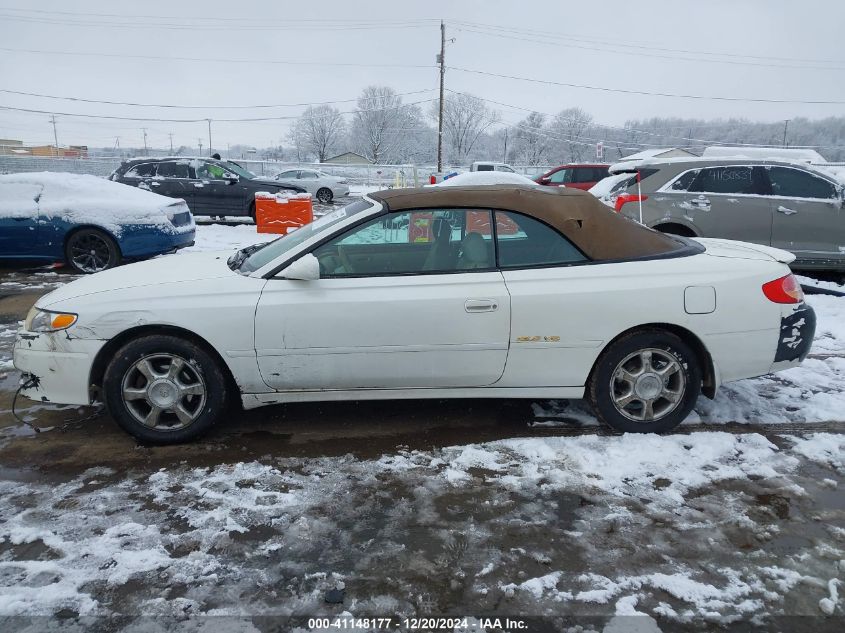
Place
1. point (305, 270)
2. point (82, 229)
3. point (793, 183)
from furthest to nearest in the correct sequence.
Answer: point (82, 229) < point (793, 183) < point (305, 270)

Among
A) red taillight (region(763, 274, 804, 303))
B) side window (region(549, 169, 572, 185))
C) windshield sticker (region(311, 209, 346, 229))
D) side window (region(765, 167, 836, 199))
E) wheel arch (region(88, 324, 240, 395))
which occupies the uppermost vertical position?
side window (region(549, 169, 572, 185))

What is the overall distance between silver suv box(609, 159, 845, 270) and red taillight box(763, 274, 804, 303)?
4.21m

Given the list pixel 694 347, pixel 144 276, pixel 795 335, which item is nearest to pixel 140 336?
pixel 144 276

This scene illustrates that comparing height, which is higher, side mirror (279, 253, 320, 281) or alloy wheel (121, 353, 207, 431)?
side mirror (279, 253, 320, 281)

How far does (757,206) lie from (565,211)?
5.37 metres

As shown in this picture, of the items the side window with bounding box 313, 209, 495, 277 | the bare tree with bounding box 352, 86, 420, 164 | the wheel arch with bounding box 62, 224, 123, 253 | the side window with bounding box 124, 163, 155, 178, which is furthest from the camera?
the bare tree with bounding box 352, 86, 420, 164

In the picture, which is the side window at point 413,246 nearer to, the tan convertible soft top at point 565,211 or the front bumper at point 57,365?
the tan convertible soft top at point 565,211

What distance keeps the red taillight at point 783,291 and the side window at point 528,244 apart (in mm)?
1130

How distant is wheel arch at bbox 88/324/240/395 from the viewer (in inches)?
133

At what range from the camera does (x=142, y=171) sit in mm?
14367

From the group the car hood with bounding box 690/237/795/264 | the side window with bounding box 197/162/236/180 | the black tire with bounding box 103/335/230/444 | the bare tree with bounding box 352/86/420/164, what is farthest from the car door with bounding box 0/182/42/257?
the bare tree with bounding box 352/86/420/164

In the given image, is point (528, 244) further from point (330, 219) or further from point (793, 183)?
point (793, 183)

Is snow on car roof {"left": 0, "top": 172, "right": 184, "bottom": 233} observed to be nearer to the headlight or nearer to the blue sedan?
the blue sedan

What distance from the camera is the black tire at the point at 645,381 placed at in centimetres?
348
